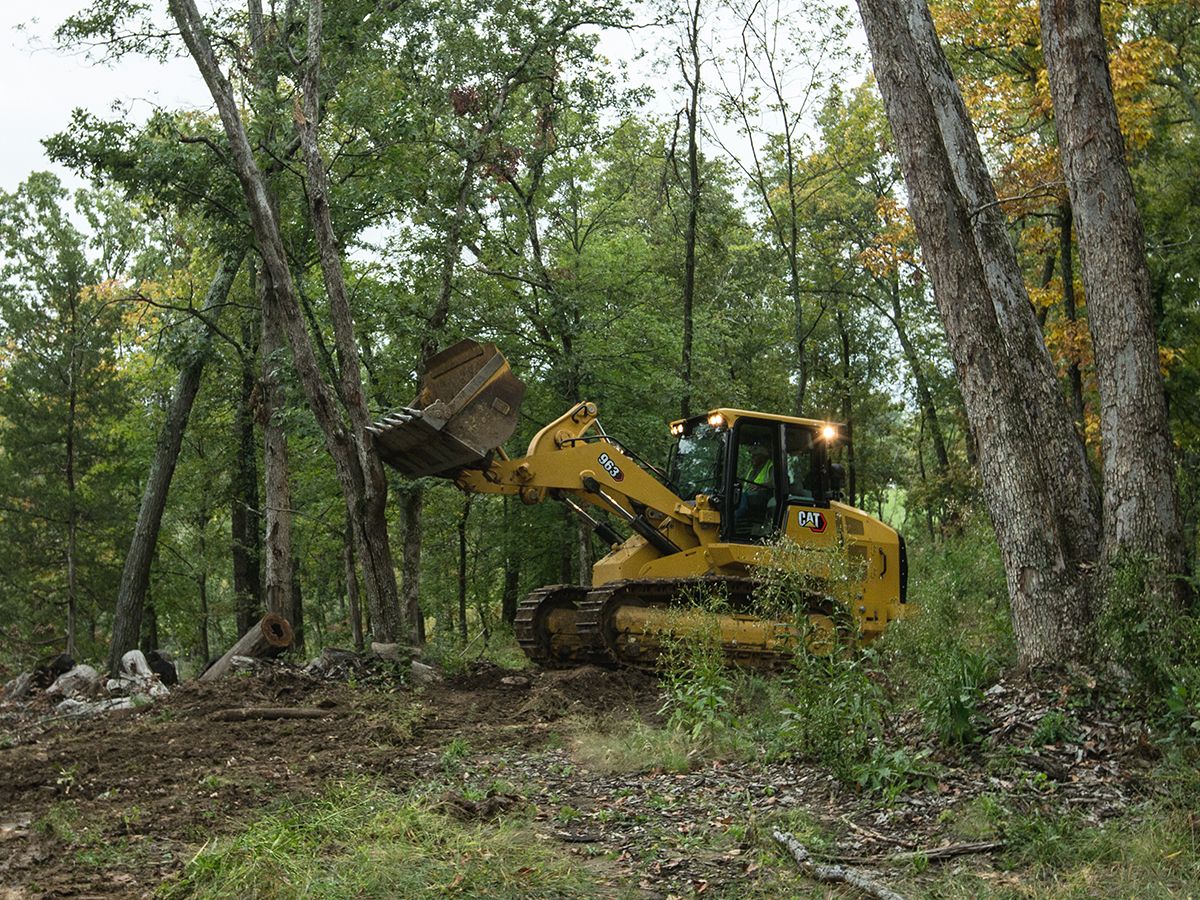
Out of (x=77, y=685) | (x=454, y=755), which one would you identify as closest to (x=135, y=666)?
(x=77, y=685)

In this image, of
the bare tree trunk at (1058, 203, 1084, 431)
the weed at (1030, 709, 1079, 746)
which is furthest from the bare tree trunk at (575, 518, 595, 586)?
the weed at (1030, 709, 1079, 746)

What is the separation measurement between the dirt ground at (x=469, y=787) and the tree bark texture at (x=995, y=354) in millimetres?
745

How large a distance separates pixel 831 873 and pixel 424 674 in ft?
24.6

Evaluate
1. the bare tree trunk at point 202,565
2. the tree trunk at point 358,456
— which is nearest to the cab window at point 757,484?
the tree trunk at point 358,456

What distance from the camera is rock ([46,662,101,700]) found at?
13.0 m

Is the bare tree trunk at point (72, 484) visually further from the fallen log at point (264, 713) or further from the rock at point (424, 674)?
the fallen log at point (264, 713)

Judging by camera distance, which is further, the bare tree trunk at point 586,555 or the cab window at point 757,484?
the bare tree trunk at point 586,555

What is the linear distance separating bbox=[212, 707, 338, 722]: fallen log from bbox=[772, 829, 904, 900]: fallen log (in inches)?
216

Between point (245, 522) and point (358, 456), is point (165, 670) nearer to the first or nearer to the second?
point (358, 456)

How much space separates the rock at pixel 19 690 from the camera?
13562 mm

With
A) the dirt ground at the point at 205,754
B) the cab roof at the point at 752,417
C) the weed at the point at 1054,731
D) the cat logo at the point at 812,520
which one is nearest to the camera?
the dirt ground at the point at 205,754

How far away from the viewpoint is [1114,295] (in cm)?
733

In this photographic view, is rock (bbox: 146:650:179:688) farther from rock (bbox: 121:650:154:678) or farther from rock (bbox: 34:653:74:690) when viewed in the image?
→ rock (bbox: 34:653:74:690)

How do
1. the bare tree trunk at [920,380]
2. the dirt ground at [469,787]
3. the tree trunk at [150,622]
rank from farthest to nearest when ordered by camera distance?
the bare tree trunk at [920,380]
the tree trunk at [150,622]
the dirt ground at [469,787]
